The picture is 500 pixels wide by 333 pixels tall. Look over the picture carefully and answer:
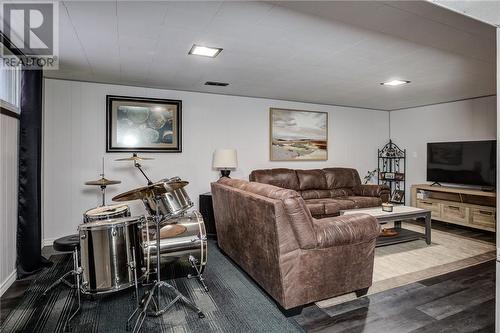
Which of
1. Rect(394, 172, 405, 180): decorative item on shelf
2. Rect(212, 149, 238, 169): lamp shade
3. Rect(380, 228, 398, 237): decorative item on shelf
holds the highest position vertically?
Rect(212, 149, 238, 169): lamp shade

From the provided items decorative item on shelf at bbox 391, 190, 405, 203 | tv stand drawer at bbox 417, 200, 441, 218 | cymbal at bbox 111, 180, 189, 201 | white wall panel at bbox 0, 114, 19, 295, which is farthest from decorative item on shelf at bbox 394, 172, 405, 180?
white wall panel at bbox 0, 114, 19, 295

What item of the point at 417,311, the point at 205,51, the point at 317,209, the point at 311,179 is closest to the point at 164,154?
the point at 205,51

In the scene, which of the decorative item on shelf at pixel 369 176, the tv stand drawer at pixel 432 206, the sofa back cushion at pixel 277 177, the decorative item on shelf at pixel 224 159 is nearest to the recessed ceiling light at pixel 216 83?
the decorative item on shelf at pixel 224 159

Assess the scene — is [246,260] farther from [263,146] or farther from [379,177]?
[379,177]

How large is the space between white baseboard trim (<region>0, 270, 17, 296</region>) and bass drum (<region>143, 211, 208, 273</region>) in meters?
1.30

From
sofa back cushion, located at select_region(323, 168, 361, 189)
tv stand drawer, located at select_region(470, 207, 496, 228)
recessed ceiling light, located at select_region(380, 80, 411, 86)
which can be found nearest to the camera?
recessed ceiling light, located at select_region(380, 80, 411, 86)

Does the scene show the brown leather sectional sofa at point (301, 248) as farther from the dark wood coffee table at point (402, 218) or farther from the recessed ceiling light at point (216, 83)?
the recessed ceiling light at point (216, 83)

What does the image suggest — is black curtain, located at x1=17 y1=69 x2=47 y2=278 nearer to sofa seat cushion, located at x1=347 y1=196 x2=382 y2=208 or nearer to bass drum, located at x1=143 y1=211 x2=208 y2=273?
bass drum, located at x1=143 y1=211 x2=208 y2=273

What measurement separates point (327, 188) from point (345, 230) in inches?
135

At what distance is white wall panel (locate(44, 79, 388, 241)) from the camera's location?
405 centimetres

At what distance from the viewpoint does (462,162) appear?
17.0ft

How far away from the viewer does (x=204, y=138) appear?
4965 millimetres

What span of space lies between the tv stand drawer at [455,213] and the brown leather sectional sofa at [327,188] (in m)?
0.96

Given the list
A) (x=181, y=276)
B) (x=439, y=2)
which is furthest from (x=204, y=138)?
(x=439, y=2)
